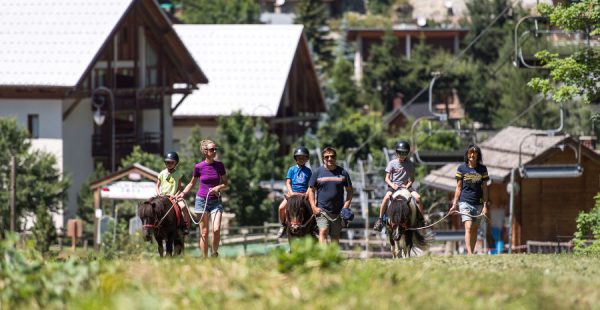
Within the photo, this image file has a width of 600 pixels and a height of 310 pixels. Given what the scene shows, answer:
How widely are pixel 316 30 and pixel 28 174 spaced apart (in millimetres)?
75922

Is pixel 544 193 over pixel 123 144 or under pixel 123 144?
under

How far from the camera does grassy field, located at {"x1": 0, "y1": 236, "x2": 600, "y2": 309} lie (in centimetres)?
1438

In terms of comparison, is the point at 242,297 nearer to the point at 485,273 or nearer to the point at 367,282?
the point at 367,282

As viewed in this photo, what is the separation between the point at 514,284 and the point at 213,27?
256 feet

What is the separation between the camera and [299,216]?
25891 mm

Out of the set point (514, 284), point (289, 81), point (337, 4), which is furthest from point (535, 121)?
point (514, 284)

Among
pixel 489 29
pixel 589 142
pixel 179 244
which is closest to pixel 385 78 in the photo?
pixel 489 29

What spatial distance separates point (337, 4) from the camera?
173m

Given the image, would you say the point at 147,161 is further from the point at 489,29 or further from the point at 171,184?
the point at 489,29

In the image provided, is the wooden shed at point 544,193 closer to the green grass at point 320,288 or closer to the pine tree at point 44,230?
the pine tree at point 44,230

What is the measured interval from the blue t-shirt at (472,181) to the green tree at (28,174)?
123 feet

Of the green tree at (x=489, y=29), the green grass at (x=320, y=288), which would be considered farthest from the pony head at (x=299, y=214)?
the green tree at (x=489, y=29)

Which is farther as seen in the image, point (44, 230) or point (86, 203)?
point (86, 203)

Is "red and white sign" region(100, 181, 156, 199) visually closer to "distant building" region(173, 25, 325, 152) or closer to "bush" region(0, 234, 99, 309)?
"distant building" region(173, 25, 325, 152)
